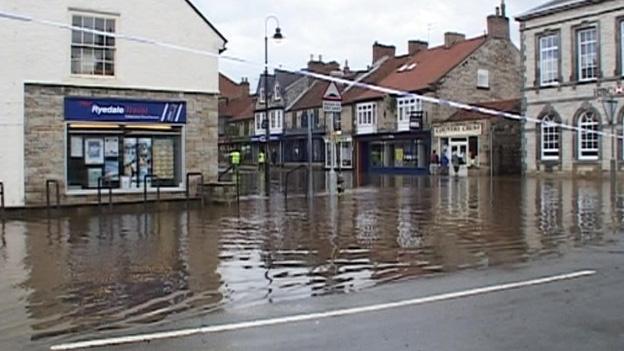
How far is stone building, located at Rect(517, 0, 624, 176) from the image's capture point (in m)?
40.0

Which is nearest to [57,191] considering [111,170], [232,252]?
[111,170]

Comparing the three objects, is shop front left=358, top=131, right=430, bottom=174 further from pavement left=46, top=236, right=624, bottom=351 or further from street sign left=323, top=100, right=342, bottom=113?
pavement left=46, top=236, right=624, bottom=351

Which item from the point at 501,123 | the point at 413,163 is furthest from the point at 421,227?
the point at 413,163

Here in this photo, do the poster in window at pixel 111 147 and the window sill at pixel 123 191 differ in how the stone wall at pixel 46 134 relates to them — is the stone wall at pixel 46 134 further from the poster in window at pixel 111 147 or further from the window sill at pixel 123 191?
the poster in window at pixel 111 147

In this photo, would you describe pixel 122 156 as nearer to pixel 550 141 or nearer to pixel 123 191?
pixel 123 191

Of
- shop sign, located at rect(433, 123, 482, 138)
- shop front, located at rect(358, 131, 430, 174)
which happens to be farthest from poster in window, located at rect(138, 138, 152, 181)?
shop front, located at rect(358, 131, 430, 174)

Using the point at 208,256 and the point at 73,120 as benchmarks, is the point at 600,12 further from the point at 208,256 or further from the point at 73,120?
the point at 208,256

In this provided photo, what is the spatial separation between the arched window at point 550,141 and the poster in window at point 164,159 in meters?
28.5

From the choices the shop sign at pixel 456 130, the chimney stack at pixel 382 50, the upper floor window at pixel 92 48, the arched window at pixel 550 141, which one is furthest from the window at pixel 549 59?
the upper floor window at pixel 92 48

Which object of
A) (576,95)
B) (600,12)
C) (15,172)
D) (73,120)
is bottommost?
(15,172)

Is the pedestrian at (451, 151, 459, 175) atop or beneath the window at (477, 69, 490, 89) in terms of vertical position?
beneath

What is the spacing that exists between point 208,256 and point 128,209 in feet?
30.2

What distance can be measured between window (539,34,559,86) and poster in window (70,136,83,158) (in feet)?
105

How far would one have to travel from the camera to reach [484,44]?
53.6 m
